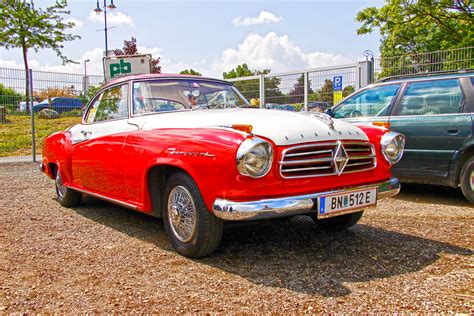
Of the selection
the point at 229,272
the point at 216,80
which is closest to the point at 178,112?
the point at 216,80

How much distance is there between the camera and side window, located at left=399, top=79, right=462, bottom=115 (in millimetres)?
5551

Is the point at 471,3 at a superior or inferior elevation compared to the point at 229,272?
superior

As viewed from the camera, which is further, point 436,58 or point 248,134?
point 436,58

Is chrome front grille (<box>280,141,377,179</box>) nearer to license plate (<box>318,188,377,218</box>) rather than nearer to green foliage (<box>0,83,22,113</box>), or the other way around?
license plate (<box>318,188,377,218</box>)

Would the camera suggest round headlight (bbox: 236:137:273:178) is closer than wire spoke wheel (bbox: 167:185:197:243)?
Yes

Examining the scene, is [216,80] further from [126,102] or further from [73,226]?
[73,226]

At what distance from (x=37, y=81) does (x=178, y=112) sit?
844 centimetres

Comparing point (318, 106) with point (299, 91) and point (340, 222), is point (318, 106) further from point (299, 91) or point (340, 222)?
point (340, 222)

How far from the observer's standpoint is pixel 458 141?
541cm

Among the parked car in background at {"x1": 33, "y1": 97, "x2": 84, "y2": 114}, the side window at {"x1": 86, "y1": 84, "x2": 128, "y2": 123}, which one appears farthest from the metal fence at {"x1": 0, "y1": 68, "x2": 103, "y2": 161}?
the side window at {"x1": 86, "y1": 84, "x2": 128, "y2": 123}

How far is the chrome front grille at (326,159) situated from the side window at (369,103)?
111 inches

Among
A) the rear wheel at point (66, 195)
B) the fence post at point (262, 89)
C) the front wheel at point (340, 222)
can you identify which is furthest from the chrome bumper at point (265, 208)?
the fence post at point (262, 89)

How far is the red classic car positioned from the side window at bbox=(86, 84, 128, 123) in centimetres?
3

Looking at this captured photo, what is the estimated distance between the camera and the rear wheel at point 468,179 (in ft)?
17.6
